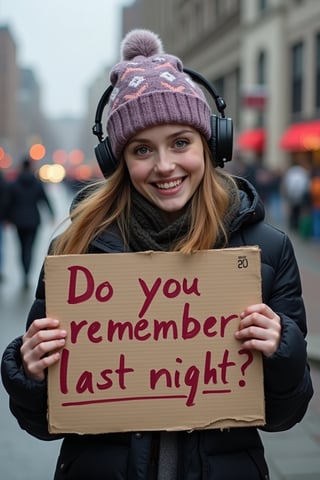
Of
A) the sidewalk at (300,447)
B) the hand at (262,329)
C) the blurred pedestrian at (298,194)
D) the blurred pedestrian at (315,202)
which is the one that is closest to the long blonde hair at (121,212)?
the hand at (262,329)

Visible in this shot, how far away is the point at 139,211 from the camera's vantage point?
2.12 meters

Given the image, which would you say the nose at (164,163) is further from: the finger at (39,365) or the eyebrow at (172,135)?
the finger at (39,365)

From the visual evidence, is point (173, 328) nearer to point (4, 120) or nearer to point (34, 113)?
point (4, 120)

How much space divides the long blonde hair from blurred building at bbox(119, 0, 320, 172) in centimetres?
1978

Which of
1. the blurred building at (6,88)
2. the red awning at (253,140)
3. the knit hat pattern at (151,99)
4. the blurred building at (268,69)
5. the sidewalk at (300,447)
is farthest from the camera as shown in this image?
the blurred building at (6,88)

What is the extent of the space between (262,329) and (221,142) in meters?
0.56

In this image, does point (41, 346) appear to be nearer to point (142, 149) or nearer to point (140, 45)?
point (142, 149)

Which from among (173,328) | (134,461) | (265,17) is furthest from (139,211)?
(265,17)

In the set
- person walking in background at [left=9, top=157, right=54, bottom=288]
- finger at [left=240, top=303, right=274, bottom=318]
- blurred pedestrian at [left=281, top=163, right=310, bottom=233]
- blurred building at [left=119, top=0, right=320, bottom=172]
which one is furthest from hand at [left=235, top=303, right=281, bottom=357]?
blurred building at [left=119, top=0, right=320, bottom=172]

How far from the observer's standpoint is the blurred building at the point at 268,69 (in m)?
28.9

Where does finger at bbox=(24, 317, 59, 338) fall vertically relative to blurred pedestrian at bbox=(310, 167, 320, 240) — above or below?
above

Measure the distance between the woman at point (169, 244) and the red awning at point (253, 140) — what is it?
108 feet

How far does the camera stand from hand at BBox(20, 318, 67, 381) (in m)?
1.94

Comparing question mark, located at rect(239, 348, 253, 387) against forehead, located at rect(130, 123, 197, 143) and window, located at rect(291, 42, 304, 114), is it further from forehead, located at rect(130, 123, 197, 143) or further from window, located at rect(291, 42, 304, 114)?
window, located at rect(291, 42, 304, 114)
